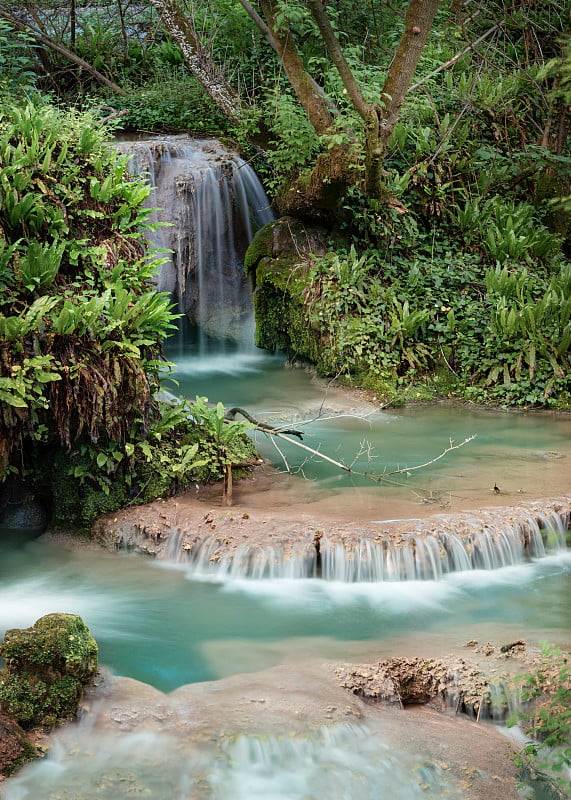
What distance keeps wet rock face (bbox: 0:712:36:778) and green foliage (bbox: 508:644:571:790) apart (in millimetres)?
2599

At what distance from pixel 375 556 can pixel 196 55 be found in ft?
37.1

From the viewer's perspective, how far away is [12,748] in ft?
15.0

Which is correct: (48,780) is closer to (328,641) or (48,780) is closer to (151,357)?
(328,641)

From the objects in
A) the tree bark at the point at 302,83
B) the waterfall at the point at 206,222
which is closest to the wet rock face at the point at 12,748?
the waterfall at the point at 206,222

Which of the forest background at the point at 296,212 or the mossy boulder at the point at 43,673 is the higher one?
the forest background at the point at 296,212

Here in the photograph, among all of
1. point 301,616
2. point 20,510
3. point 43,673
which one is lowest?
point 301,616

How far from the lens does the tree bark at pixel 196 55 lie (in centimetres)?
1515

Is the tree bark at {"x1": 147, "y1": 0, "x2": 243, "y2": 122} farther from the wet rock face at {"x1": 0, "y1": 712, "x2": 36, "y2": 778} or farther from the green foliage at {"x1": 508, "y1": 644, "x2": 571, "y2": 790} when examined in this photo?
the wet rock face at {"x1": 0, "y1": 712, "x2": 36, "y2": 778}

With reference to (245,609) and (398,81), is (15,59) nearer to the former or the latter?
(398,81)

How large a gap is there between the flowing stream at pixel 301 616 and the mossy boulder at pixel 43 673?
0.17 metres

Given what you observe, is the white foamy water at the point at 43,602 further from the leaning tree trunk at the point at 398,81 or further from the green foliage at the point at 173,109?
the green foliage at the point at 173,109

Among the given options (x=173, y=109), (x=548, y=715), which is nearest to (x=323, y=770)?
(x=548, y=715)

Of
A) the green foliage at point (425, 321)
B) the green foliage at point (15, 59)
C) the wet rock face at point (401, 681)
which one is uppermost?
the green foliage at point (15, 59)

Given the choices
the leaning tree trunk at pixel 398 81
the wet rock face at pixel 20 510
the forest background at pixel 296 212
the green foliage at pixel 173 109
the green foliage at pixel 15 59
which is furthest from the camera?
the green foliage at pixel 173 109
